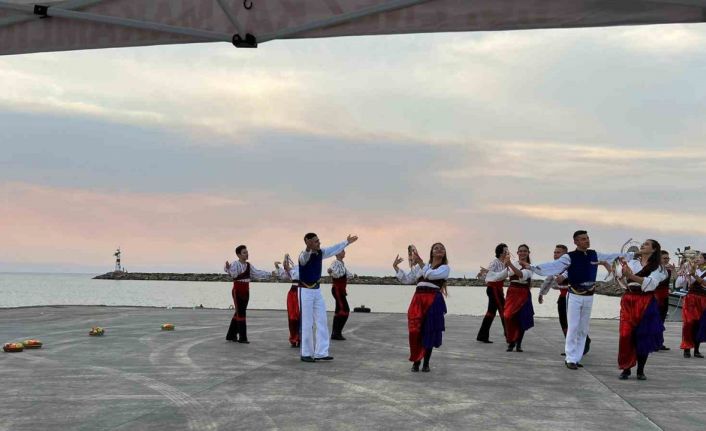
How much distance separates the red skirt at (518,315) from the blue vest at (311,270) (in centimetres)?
429

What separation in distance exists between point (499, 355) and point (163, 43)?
8.53 m

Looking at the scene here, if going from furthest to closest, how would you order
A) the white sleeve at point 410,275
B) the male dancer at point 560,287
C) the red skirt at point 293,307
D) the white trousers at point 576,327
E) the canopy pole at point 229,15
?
the red skirt at point 293,307 → the male dancer at point 560,287 → the white trousers at point 576,327 → the white sleeve at point 410,275 → the canopy pole at point 229,15

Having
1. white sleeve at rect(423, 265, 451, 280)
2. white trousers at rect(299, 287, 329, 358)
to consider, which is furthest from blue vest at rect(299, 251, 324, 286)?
white sleeve at rect(423, 265, 451, 280)

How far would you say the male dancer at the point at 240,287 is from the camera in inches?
538

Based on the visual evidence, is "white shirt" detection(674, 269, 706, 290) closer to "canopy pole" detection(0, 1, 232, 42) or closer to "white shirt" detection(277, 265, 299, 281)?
"white shirt" detection(277, 265, 299, 281)

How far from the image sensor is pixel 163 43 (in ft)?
24.8

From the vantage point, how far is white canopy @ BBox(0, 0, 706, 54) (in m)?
6.30

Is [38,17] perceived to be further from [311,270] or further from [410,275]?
[410,275]

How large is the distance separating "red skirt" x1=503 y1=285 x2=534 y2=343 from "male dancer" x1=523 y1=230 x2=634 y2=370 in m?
2.05

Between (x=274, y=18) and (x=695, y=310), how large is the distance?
35.8ft

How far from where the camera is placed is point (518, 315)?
12805 mm

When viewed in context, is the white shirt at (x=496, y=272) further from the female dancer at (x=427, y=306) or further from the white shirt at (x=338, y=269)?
the female dancer at (x=427, y=306)

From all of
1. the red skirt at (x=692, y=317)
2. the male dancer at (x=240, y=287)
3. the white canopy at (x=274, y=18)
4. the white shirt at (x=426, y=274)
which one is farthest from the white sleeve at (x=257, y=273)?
the red skirt at (x=692, y=317)

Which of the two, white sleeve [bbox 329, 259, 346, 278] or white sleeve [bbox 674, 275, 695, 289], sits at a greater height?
white sleeve [bbox 329, 259, 346, 278]
